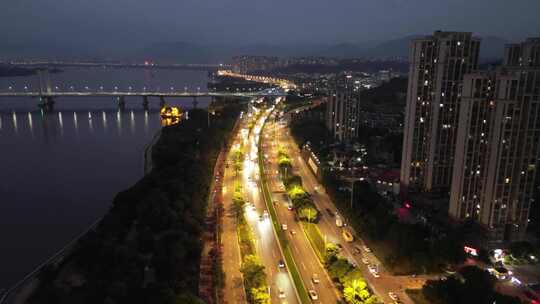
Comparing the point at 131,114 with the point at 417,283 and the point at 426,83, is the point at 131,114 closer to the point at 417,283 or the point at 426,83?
the point at 426,83

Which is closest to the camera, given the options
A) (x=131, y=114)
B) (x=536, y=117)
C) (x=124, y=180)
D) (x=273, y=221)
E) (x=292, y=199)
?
(x=536, y=117)

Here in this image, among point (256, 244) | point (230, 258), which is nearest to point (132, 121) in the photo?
point (256, 244)

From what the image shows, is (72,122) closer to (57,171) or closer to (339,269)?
(57,171)

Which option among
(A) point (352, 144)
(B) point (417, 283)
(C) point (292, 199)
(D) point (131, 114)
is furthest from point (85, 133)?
(B) point (417, 283)

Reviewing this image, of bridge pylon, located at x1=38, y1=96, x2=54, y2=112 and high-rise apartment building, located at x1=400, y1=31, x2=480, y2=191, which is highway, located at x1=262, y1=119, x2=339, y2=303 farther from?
bridge pylon, located at x1=38, y1=96, x2=54, y2=112

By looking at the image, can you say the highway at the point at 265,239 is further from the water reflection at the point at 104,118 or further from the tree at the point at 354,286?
the water reflection at the point at 104,118

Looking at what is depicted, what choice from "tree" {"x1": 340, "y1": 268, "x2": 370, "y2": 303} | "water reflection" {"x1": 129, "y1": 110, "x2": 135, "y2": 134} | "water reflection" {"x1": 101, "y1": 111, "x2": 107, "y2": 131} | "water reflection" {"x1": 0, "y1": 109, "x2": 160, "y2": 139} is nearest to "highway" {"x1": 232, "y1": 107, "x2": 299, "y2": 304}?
"tree" {"x1": 340, "y1": 268, "x2": 370, "y2": 303}
